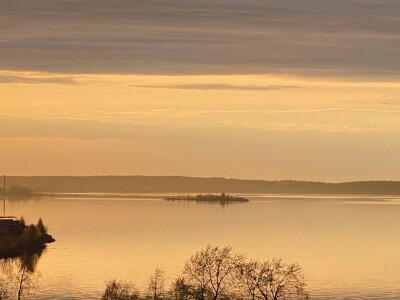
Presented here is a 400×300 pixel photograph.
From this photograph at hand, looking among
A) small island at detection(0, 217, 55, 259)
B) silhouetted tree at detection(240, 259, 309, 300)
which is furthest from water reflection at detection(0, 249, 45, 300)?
silhouetted tree at detection(240, 259, 309, 300)

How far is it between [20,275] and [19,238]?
3076cm

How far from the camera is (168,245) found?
98.1 metres

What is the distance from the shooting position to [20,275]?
70312 millimetres

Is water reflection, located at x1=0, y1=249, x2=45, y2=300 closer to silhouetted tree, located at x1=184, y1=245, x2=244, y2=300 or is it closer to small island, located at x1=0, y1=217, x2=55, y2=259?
small island, located at x1=0, y1=217, x2=55, y2=259

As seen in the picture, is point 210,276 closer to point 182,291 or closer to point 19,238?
point 182,291

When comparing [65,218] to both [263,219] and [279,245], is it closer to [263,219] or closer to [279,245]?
[263,219]

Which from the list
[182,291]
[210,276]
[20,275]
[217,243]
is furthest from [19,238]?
[182,291]

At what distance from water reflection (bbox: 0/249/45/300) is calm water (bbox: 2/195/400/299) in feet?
2.48

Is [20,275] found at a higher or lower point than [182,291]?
higher

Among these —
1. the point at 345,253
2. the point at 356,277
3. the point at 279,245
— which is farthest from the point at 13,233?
the point at 356,277

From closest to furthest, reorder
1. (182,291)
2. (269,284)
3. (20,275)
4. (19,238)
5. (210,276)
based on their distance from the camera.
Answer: (182,291) < (210,276) < (269,284) < (20,275) < (19,238)

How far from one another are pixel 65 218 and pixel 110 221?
11809mm

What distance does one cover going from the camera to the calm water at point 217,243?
6881cm

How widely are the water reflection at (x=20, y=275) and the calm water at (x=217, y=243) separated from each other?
2.48ft
